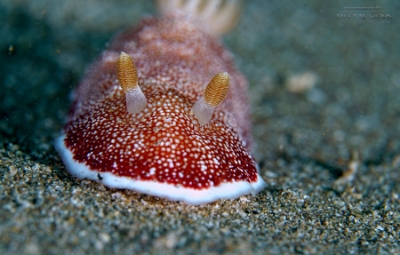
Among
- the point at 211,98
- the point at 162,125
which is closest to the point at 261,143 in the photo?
the point at 211,98

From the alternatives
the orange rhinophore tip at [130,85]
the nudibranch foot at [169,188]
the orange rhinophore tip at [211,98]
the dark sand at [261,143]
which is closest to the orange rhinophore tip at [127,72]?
the orange rhinophore tip at [130,85]

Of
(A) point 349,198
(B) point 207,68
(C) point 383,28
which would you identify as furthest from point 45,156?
(C) point 383,28

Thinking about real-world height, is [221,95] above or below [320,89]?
above

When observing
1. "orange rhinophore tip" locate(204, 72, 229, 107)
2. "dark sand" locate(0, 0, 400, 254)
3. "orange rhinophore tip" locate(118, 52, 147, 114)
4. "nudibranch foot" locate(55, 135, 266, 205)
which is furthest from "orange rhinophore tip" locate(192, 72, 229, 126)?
"dark sand" locate(0, 0, 400, 254)

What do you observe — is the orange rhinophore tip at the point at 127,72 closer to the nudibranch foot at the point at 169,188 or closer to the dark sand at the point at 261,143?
the nudibranch foot at the point at 169,188

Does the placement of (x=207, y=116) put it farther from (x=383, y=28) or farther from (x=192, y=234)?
(x=383, y=28)

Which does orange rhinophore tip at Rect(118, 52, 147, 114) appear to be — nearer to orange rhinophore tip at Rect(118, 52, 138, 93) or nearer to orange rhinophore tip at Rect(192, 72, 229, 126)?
orange rhinophore tip at Rect(118, 52, 138, 93)
